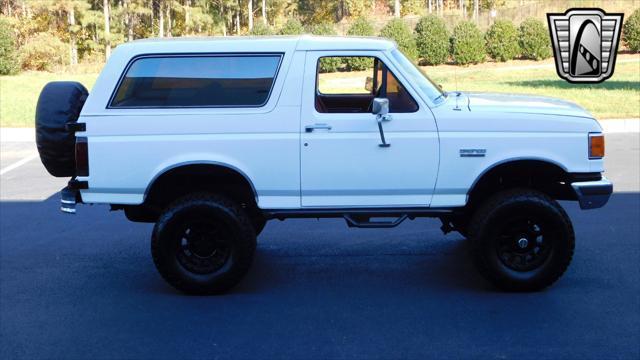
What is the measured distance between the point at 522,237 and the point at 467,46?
30945mm

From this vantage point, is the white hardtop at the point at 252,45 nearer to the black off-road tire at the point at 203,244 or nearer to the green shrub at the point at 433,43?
the black off-road tire at the point at 203,244

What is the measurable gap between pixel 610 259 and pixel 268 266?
313cm

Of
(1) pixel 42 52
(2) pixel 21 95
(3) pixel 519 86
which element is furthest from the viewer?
(1) pixel 42 52

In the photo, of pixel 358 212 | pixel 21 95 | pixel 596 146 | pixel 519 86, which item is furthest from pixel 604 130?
pixel 21 95

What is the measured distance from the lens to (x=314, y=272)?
25.2ft

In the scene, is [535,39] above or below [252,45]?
above

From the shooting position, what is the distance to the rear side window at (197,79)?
6961mm

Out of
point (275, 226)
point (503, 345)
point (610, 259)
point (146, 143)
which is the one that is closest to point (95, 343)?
point (146, 143)

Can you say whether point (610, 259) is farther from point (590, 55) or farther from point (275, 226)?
point (590, 55)

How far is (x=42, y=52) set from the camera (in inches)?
1742

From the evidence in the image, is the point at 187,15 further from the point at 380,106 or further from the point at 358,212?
the point at 380,106

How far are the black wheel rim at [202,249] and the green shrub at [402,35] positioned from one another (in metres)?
30.6

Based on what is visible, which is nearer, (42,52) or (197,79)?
(197,79)

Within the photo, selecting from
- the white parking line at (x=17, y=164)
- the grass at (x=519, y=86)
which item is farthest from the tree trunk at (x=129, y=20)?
the white parking line at (x=17, y=164)
